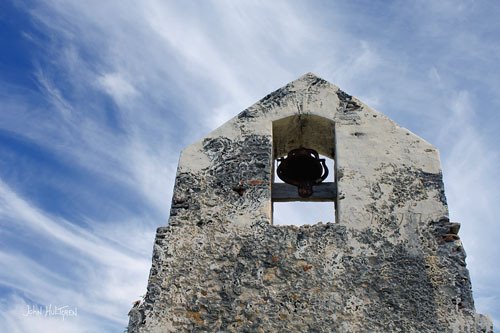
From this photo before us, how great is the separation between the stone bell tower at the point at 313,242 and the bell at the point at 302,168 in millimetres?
41

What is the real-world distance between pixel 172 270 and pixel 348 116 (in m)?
2.14

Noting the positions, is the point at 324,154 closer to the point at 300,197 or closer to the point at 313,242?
the point at 300,197

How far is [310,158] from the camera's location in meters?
5.05

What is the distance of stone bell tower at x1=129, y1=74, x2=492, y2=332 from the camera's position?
3.87m

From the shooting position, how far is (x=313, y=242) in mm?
4184

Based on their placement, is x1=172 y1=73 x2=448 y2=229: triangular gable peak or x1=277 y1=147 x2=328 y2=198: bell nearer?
x1=172 y1=73 x2=448 y2=229: triangular gable peak

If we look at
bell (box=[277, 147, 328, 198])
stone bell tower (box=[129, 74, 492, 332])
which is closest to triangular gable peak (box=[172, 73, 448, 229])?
stone bell tower (box=[129, 74, 492, 332])

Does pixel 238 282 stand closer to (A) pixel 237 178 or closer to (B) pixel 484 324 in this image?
(A) pixel 237 178

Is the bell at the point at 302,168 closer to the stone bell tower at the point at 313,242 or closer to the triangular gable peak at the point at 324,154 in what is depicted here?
the stone bell tower at the point at 313,242

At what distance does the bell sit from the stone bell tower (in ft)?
0.14

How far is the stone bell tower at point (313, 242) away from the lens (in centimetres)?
387

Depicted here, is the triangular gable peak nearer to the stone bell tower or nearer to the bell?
the stone bell tower

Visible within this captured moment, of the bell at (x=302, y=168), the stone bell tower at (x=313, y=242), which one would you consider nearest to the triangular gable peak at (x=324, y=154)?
the stone bell tower at (x=313, y=242)

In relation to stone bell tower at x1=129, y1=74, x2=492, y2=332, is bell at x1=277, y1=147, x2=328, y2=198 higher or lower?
higher
